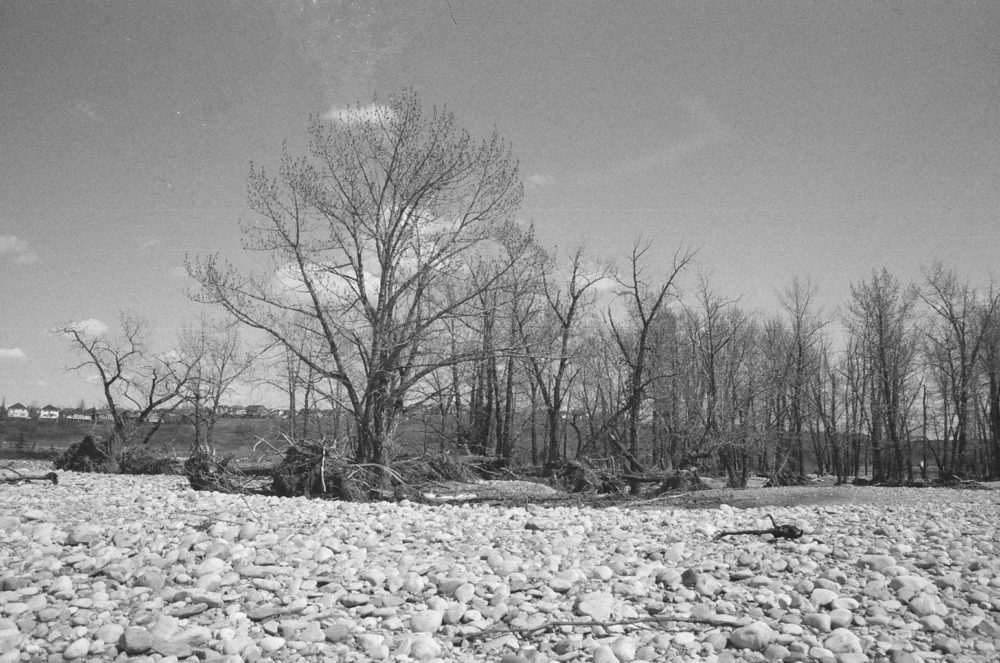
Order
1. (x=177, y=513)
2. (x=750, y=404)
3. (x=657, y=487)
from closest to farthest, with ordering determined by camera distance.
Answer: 1. (x=177, y=513)
2. (x=657, y=487)
3. (x=750, y=404)

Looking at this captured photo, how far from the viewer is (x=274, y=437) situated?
1292cm

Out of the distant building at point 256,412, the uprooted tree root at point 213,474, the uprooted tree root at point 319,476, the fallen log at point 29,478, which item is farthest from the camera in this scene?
the distant building at point 256,412

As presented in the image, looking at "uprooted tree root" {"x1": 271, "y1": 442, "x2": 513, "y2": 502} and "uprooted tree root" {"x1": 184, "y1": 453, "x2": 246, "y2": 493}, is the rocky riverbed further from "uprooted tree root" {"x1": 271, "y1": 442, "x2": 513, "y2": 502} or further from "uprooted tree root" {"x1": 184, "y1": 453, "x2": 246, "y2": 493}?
"uprooted tree root" {"x1": 184, "y1": 453, "x2": 246, "y2": 493}

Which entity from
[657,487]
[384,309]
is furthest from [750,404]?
[384,309]

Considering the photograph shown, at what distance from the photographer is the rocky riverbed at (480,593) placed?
132 inches

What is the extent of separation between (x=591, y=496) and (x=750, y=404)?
50.1 feet

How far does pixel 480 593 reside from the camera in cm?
414

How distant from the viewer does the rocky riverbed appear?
3361 mm

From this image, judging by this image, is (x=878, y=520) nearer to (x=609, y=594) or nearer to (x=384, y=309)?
(x=609, y=594)

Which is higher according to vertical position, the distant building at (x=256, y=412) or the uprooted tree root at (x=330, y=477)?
the distant building at (x=256, y=412)

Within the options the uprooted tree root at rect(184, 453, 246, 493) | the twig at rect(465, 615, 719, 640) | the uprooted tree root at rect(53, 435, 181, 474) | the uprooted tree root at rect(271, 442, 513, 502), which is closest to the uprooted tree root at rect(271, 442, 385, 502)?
the uprooted tree root at rect(271, 442, 513, 502)

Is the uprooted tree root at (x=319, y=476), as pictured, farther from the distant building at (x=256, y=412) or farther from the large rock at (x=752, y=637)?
the distant building at (x=256, y=412)

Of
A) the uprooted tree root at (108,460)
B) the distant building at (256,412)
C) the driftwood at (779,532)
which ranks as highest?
the distant building at (256,412)

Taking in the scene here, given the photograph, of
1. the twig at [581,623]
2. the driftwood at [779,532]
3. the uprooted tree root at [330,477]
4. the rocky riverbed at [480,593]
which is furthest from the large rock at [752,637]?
the uprooted tree root at [330,477]
